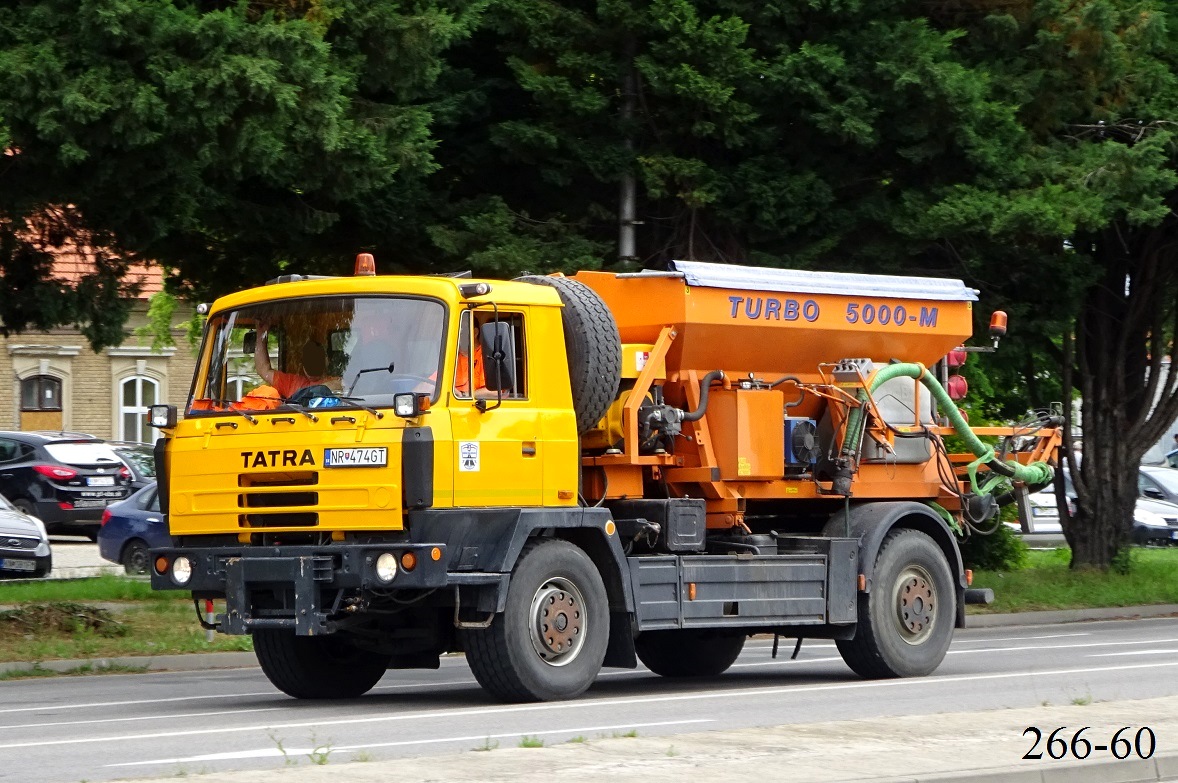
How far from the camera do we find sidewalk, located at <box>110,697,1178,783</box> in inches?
331

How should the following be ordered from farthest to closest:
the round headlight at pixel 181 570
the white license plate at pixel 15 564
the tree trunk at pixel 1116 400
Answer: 1. the tree trunk at pixel 1116 400
2. the white license plate at pixel 15 564
3. the round headlight at pixel 181 570

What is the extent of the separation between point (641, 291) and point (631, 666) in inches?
110

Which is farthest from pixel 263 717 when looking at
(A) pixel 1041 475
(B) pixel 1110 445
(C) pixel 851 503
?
(B) pixel 1110 445

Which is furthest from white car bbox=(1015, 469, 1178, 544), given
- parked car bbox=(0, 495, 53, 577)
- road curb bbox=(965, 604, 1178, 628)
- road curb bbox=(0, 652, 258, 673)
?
road curb bbox=(0, 652, 258, 673)

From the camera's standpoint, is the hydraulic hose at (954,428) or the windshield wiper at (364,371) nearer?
the windshield wiper at (364,371)

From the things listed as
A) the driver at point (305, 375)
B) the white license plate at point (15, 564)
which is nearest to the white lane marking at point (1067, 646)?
the driver at point (305, 375)

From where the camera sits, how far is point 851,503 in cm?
1520

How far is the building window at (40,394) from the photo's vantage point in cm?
4219

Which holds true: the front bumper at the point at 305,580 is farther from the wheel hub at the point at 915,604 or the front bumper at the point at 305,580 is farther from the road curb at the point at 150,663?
the road curb at the point at 150,663

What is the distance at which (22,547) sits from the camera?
24.1 metres

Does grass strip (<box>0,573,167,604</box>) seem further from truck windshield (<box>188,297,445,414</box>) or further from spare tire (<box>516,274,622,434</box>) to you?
spare tire (<box>516,274,622,434</box>)

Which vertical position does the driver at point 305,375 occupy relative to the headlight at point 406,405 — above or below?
above

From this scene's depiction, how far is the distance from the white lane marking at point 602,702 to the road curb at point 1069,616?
6398mm

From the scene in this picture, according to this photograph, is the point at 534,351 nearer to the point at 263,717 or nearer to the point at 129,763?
the point at 263,717
